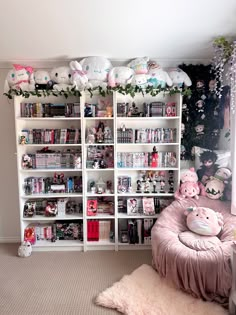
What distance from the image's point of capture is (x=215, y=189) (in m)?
3.01

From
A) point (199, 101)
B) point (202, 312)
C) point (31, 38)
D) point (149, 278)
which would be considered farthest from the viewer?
point (199, 101)

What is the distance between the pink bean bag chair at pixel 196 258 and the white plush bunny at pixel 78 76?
164cm

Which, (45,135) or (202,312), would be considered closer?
(202,312)

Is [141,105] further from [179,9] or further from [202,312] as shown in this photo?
[202,312]

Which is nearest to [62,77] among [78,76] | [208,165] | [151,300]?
[78,76]

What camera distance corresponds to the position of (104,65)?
3.01 metres

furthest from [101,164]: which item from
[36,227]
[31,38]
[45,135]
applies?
[31,38]

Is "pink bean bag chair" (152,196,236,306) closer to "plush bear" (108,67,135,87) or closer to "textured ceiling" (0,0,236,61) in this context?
"plush bear" (108,67,135,87)

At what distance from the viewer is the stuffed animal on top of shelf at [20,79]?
3.04 m

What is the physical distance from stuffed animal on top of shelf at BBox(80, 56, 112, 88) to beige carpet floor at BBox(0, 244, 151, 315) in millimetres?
1867

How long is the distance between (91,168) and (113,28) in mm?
1470

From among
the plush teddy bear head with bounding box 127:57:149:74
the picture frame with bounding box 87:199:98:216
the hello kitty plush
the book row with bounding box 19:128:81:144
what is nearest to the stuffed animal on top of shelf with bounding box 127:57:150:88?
the plush teddy bear head with bounding box 127:57:149:74

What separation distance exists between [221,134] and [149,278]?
5.88ft

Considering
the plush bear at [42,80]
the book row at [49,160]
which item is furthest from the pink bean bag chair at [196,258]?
the plush bear at [42,80]
